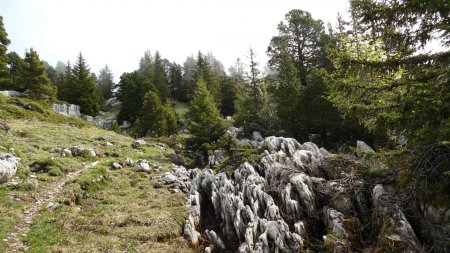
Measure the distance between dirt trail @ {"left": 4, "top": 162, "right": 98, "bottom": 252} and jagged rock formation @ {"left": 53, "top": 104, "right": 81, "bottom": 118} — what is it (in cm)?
3653

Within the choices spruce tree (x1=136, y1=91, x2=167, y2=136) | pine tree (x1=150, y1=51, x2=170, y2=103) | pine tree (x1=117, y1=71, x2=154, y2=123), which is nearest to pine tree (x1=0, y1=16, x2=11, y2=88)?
pine tree (x1=117, y1=71, x2=154, y2=123)

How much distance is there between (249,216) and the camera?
Result: 47.8 ft

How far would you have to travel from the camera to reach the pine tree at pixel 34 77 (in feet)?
163

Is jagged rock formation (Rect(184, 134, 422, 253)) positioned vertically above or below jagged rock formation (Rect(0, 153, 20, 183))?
below

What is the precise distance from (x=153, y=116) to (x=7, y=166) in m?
30.0

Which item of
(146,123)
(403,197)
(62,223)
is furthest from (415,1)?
(146,123)

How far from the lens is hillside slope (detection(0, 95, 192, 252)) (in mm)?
14023

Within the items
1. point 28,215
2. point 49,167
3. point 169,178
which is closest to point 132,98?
point 169,178

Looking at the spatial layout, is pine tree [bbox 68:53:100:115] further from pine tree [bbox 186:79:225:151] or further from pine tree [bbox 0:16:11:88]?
pine tree [bbox 186:79:225:151]

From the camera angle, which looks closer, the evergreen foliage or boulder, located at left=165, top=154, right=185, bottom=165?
boulder, located at left=165, top=154, right=185, bottom=165

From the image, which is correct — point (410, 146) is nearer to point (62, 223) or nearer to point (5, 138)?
point (62, 223)

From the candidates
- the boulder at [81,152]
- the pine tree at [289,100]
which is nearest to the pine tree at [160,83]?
the pine tree at [289,100]

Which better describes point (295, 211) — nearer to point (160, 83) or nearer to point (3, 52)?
point (3, 52)

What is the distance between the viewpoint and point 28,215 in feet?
50.9
